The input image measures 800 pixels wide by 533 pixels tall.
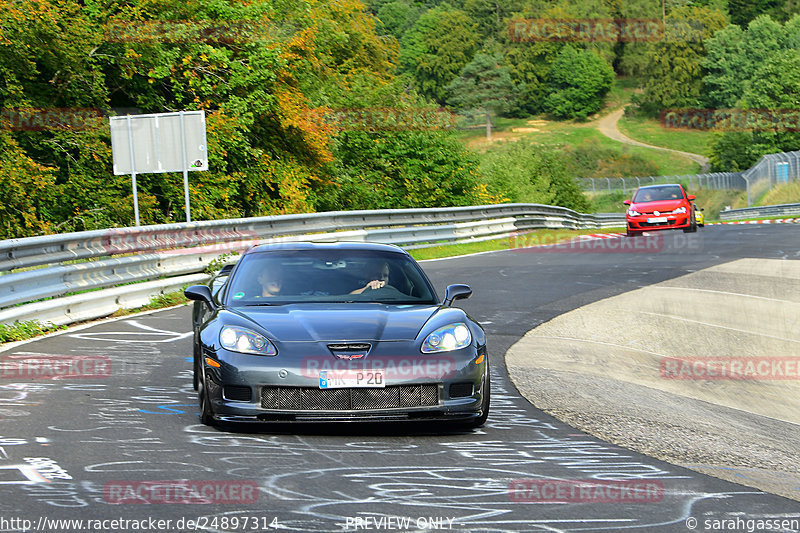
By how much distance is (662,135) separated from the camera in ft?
483

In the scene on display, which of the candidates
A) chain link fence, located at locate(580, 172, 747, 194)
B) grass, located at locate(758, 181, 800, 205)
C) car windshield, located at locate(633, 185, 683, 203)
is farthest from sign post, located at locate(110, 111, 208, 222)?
chain link fence, located at locate(580, 172, 747, 194)

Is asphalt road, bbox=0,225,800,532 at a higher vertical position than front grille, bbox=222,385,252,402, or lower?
lower

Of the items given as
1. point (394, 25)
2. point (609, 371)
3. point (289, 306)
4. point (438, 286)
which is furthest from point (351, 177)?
point (394, 25)

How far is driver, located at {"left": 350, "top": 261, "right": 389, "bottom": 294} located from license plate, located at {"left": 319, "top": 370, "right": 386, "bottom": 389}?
133 cm

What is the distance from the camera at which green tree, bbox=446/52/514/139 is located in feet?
507

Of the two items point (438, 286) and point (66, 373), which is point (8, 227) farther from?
point (66, 373)

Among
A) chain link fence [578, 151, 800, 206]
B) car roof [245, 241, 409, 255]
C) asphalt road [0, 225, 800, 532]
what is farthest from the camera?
chain link fence [578, 151, 800, 206]

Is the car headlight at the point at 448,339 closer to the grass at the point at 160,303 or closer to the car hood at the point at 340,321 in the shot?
the car hood at the point at 340,321

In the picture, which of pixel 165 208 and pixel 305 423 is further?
pixel 165 208

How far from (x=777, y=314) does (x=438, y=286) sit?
16.5ft

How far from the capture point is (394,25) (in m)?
188

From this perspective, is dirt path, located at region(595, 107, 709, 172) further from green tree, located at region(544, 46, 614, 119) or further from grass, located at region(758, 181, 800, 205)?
grass, located at region(758, 181, 800, 205)

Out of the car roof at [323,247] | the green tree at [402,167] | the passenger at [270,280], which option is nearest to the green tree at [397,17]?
the green tree at [402,167]

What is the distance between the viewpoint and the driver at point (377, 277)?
774 cm
